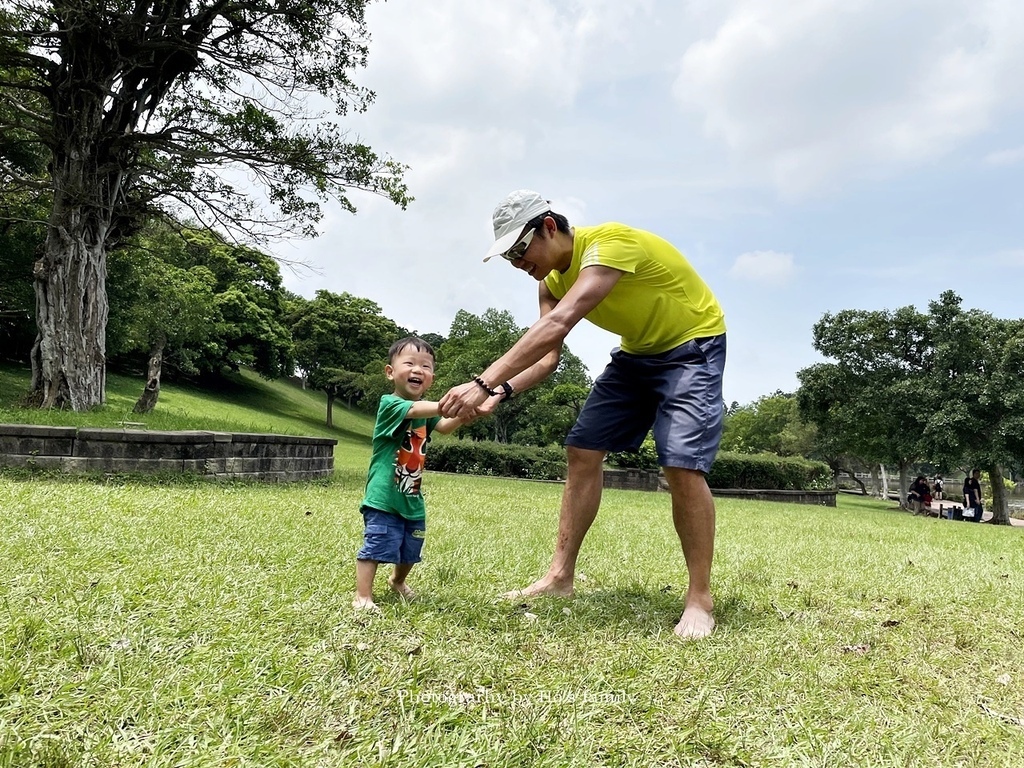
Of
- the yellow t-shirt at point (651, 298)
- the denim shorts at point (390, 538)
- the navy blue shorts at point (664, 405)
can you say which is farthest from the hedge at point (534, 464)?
the denim shorts at point (390, 538)

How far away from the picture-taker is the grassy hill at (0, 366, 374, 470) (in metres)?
8.22

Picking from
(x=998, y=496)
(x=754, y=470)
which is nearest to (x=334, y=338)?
(x=754, y=470)

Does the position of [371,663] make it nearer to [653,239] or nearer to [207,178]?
[653,239]

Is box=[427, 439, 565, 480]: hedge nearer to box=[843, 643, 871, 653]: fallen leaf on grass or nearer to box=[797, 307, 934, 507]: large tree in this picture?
box=[797, 307, 934, 507]: large tree

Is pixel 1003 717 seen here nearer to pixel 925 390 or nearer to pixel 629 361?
pixel 629 361

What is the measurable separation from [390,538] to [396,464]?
29 cm

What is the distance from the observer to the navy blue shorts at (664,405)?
2.62 meters

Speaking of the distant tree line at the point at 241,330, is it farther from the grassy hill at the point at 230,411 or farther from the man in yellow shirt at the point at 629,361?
the man in yellow shirt at the point at 629,361

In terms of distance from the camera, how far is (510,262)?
109 inches

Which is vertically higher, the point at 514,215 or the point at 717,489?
the point at 514,215

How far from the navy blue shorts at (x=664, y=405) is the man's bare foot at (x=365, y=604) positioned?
1144mm

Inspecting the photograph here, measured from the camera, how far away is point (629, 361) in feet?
9.77

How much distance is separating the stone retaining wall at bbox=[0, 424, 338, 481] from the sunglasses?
5.34m

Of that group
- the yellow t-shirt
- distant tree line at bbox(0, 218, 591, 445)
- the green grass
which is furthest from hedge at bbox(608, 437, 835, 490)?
the yellow t-shirt
